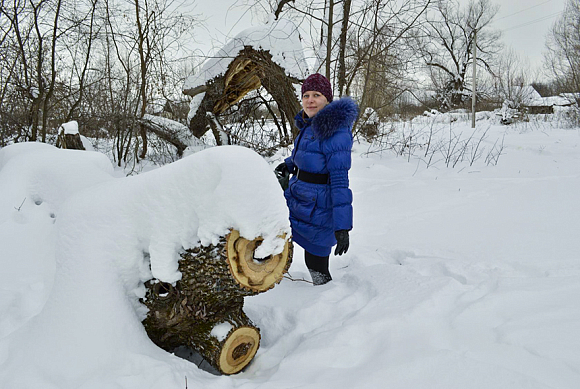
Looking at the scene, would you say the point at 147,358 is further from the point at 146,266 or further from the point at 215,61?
the point at 215,61

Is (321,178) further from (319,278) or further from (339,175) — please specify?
(319,278)

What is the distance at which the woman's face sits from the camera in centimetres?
225

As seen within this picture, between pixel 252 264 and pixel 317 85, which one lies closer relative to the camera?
pixel 252 264

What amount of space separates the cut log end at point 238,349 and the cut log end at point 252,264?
274 mm

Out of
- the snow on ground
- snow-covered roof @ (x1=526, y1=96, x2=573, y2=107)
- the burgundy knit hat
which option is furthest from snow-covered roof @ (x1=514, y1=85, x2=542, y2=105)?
the burgundy knit hat

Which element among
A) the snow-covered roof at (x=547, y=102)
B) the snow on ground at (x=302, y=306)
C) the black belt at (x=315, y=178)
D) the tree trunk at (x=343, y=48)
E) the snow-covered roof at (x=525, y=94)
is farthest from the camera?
the snow-covered roof at (x=525, y=94)

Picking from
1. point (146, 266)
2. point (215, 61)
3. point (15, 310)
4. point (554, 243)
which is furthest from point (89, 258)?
point (215, 61)

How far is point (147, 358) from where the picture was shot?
135cm

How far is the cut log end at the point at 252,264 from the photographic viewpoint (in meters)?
1.40

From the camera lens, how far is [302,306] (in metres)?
1.90

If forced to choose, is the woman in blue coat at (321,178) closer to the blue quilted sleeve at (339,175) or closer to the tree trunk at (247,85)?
the blue quilted sleeve at (339,175)

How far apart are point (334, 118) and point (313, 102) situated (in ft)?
0.91

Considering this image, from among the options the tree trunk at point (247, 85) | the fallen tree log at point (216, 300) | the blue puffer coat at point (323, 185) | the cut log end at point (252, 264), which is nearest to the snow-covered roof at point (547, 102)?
the tree trunk at point (247, 85)

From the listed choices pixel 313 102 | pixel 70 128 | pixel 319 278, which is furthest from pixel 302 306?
pixel 70 128
